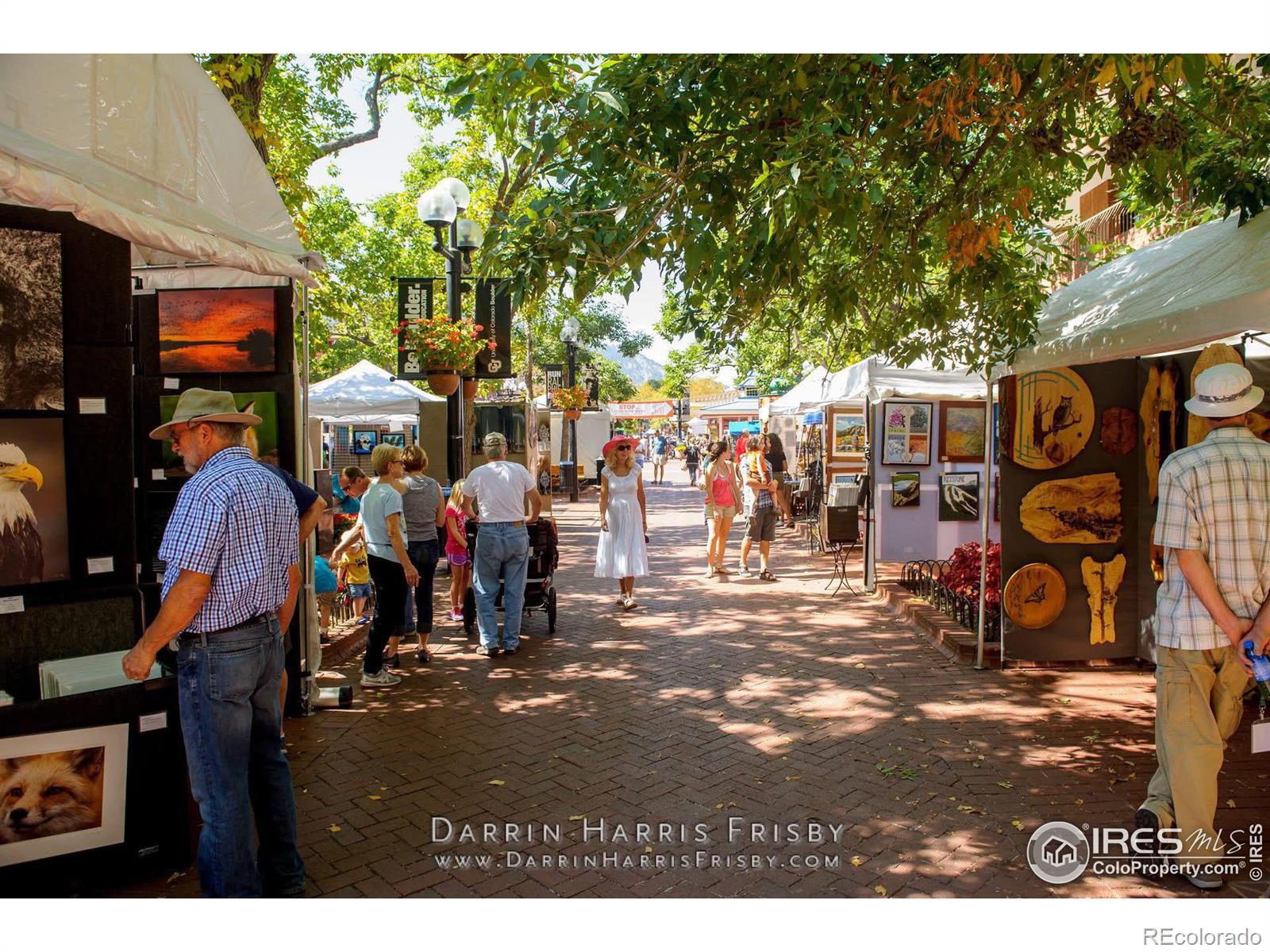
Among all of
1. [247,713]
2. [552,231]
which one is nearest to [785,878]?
[247,713]

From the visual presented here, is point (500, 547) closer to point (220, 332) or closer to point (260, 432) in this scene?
point (260, 432)

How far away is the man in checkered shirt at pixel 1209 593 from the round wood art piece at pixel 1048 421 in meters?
2.93

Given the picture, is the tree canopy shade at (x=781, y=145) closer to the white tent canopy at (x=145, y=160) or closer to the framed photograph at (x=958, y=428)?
the white tent canopy at (x=145, y=160)

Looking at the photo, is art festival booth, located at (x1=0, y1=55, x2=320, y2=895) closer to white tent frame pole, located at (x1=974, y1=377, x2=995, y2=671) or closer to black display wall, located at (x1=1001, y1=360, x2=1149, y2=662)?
white tent frame pole, located at (x1=974, y1=377, x2=995, y2=671)

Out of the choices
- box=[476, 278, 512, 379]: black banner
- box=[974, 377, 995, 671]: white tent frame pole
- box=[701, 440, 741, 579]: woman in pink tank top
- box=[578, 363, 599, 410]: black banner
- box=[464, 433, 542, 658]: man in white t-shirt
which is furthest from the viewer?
box=[578, 363, 599, 410]: black banner

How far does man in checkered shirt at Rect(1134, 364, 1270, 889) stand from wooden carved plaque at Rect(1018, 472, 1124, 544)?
300cm

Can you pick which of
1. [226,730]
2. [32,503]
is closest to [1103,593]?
[226,730]

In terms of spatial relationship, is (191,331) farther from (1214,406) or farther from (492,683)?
(1214,406)

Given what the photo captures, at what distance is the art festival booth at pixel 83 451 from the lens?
356 cm

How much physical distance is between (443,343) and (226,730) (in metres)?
6.98

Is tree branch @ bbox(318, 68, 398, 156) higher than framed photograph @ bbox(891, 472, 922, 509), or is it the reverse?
tree branch @ bbox(318, 68, 398, 156)

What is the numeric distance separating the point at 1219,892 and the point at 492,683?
4824 mm

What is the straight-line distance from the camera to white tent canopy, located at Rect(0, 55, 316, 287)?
3762 mm

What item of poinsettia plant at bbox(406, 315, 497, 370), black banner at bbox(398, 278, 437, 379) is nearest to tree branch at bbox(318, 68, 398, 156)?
black banner at bbox(398, 278, 437, 379)
